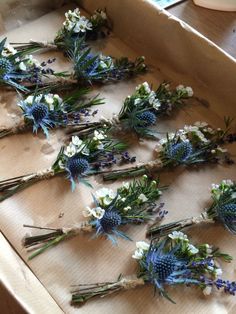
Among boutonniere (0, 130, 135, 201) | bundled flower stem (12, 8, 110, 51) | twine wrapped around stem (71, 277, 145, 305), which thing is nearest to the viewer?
twine wrapped around stem (71, 277, 145, 305)

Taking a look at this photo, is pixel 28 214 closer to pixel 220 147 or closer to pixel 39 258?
pixel 39 258

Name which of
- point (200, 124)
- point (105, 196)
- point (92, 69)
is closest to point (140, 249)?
point (105, 196)

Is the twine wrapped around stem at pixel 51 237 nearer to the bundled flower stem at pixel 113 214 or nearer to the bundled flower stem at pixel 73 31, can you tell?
the bundled flower stem at pixel 113 214

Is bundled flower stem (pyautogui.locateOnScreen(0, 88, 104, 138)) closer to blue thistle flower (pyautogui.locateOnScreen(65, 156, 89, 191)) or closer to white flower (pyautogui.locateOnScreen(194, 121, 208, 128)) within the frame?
blue thistle flower (pyautogui.locateOnScreen(65, 156, 89, 191))

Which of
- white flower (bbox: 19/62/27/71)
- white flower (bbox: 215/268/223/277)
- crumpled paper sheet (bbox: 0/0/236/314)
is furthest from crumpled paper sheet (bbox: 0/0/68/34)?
white flower (bbox: 215/268/223/277)

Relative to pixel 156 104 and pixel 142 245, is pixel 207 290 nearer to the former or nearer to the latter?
pixel 142 245
